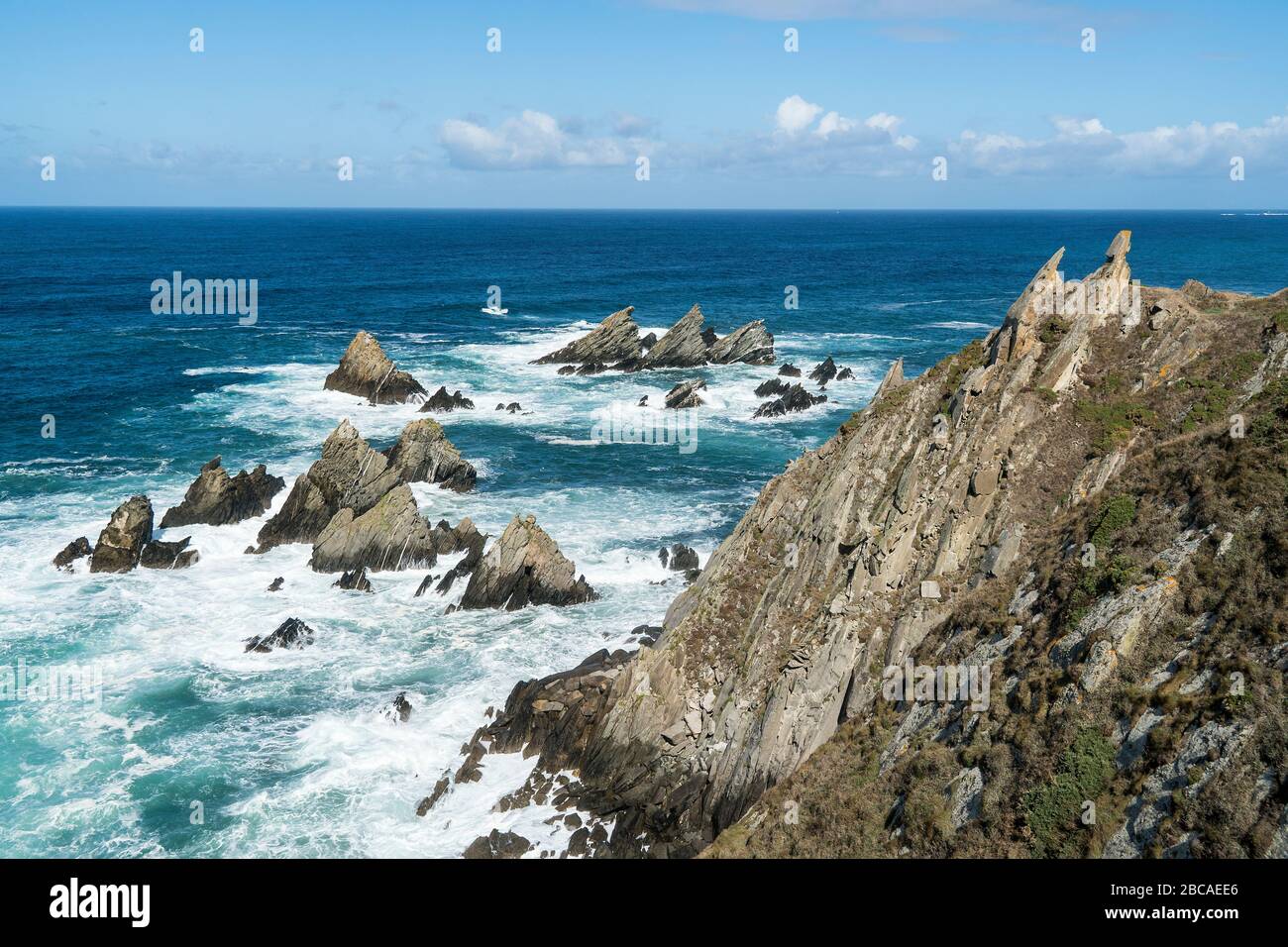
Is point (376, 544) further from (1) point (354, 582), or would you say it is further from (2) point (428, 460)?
(2) point (428, 460)

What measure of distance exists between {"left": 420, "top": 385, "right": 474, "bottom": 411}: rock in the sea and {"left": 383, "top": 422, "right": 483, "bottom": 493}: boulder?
18086 mm

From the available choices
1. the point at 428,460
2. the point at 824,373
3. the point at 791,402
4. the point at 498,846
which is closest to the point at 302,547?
the point at 428,460

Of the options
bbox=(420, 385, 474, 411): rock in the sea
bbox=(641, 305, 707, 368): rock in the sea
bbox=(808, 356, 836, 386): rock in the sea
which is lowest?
bbox=(420, 385, 474, 411): rock in the sea

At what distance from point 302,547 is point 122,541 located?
331 inches

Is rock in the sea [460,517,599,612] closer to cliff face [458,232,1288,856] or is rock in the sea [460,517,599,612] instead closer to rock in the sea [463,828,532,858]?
cliff face [458,232,1288,856]

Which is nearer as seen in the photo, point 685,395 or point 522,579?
point 522,579

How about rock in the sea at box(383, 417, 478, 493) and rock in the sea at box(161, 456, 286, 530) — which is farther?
rock in the sea at box(383, 417, 478, 493)

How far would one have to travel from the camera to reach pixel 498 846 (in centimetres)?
2550

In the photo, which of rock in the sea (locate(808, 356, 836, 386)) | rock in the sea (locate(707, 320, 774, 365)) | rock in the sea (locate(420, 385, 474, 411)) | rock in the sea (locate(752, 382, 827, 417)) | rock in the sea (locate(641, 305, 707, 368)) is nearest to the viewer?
rock in the sea (locate(752, 382, 827, 417))

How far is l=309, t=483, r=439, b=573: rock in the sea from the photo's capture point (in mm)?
43969

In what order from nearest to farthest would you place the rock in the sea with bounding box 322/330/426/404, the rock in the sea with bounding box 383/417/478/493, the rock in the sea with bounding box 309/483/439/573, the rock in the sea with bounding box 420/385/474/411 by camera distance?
the rock in the sea with bounding box 309/483/439/573, the rock in the sea with bounding box 383/417/478/493, the rock in the sea with bounding box 420/385/474/411, the rock in the sea with bounding box 322/330/426/404

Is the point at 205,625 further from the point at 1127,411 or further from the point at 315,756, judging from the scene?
the point at 1127,411

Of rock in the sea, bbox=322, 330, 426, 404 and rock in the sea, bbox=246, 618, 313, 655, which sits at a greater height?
rock in the sea, bbox=322, 330, 426, 404

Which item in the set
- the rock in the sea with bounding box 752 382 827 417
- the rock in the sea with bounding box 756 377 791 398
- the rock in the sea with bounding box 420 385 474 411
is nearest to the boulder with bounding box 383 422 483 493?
the rock in the sea with bounding box 420 385 474 411
